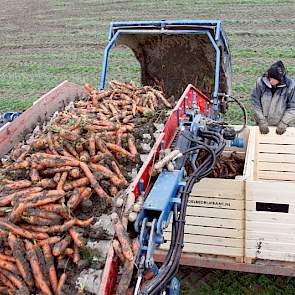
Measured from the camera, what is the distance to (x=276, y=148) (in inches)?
271

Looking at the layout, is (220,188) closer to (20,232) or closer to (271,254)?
(271,254)

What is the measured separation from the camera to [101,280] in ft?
10.9

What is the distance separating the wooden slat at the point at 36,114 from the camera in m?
5.49

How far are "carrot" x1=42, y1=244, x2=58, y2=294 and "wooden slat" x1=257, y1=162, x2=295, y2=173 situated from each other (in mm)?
4250

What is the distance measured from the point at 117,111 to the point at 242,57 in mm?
9387

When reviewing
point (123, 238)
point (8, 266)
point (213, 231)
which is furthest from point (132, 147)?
point (8, 266)

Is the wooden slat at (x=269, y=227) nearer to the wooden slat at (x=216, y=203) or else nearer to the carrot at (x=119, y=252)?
the wooden slat at (x=216, y=203)

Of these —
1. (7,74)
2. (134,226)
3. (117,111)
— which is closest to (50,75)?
(7,74)

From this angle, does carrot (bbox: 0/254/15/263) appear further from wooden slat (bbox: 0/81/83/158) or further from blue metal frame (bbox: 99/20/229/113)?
blue metal frame (bbox: 99/20/229/113)

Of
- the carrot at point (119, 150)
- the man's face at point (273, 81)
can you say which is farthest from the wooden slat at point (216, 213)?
the man's face at point (273, 81)

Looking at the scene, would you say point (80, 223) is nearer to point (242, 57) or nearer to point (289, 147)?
point (289, 147)

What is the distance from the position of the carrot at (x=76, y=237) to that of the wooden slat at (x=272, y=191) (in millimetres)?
2426

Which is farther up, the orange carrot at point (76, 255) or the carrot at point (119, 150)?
the carrot at point (119, 150)

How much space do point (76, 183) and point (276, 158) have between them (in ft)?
12.6
